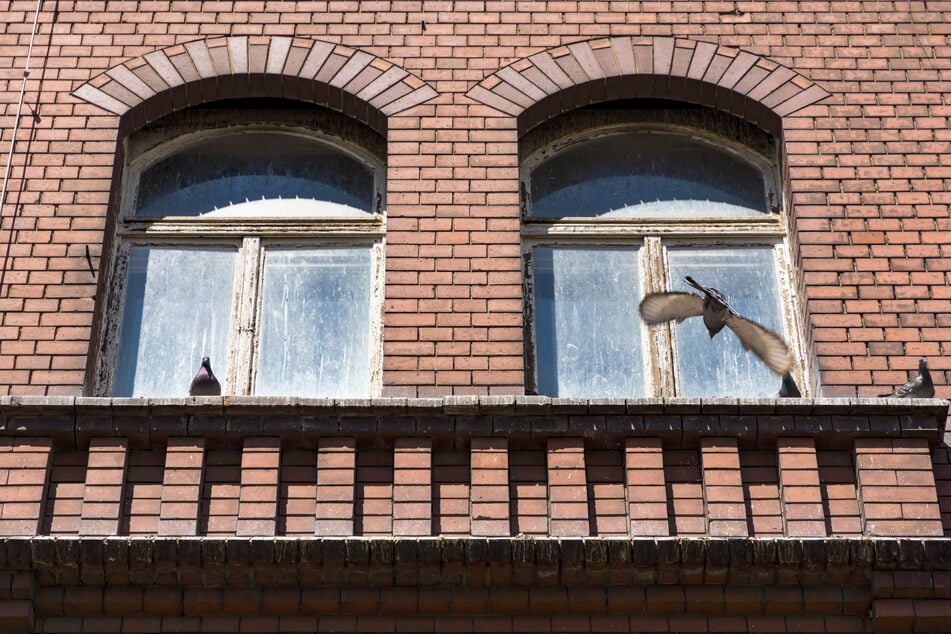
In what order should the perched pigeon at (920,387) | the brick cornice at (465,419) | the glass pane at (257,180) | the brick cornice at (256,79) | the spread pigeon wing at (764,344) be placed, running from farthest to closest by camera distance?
the glass pane at (257,180)
the brick cornice at (256,79)
the spread pigeon wing at (764,344)
the perched pigeon at (920,387)
the brick cornice at (465,419)

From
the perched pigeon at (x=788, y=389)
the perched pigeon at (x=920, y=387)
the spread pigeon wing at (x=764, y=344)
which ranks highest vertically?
the spread pigeon wing at (x=764, y=344)

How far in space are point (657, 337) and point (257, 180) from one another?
8.73 feet

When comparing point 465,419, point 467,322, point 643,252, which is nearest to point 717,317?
point 643,252

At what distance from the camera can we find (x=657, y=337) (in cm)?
905

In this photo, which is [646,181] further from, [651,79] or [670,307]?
[670,307]

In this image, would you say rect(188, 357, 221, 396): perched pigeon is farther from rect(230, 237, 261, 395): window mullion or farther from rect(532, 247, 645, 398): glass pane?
rect(532, 247, 645, 398): glass pane

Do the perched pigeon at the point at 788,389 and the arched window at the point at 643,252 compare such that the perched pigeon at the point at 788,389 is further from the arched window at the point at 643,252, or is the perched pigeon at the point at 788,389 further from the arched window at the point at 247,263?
the arched window at the point at 247,263

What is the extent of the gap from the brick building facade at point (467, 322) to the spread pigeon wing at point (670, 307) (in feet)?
1.77

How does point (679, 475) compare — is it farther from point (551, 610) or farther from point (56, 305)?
point (56, 305)

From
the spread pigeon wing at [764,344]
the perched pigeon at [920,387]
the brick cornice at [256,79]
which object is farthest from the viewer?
the brick cornice at [256,79]

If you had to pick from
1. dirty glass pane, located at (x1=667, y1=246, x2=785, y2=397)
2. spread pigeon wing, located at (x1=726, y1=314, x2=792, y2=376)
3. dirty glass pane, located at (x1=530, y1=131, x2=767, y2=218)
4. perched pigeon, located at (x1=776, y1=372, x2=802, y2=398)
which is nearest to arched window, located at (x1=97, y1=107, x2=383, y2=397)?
dirty glass pane, located at (x1=530, y1=131, x2=767, y2=218)

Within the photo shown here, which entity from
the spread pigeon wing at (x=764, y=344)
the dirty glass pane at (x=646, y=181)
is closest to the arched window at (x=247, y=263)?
the dirty glass pane at (x=646, y=181)

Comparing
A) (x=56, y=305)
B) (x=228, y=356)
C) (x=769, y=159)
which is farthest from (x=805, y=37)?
(x=56, y=305)

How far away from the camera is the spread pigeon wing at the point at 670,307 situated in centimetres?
841
